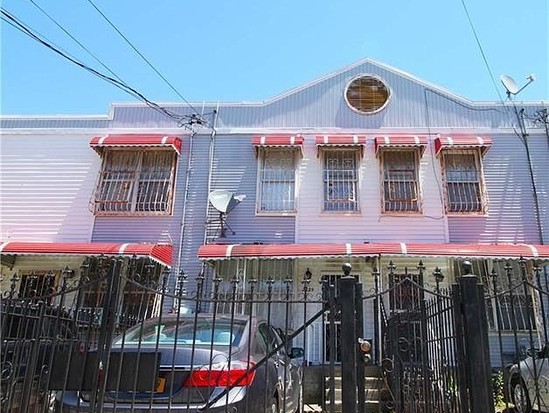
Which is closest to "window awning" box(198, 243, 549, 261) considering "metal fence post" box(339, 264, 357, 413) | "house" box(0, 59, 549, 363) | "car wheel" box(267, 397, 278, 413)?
"house" box(0, 59, 549, 363)

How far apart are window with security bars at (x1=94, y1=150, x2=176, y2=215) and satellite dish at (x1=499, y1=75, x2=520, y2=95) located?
1018 centimetres

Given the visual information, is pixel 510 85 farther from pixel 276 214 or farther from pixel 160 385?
pixel 160 385

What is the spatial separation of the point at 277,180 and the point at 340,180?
1.84 meters

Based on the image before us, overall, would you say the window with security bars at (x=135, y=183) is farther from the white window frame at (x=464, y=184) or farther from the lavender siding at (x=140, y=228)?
the white window frame at (x=464, y=184)

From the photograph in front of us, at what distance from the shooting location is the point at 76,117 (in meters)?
14.2

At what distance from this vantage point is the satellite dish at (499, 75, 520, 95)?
13445mm

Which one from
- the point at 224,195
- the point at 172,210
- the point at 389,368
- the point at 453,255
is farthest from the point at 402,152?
the point at 389,368

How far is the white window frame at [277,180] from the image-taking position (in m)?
13.0

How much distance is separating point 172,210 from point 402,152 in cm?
692

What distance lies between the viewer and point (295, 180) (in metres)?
13.1

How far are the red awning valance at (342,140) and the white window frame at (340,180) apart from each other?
12.1 inches

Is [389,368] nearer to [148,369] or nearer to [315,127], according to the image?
[148,369]

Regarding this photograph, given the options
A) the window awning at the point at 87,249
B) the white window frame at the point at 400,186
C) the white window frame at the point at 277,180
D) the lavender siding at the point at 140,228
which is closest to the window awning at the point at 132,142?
the lavender siding at the point at 140,228

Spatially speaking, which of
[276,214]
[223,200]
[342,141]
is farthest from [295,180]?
[223,200]
